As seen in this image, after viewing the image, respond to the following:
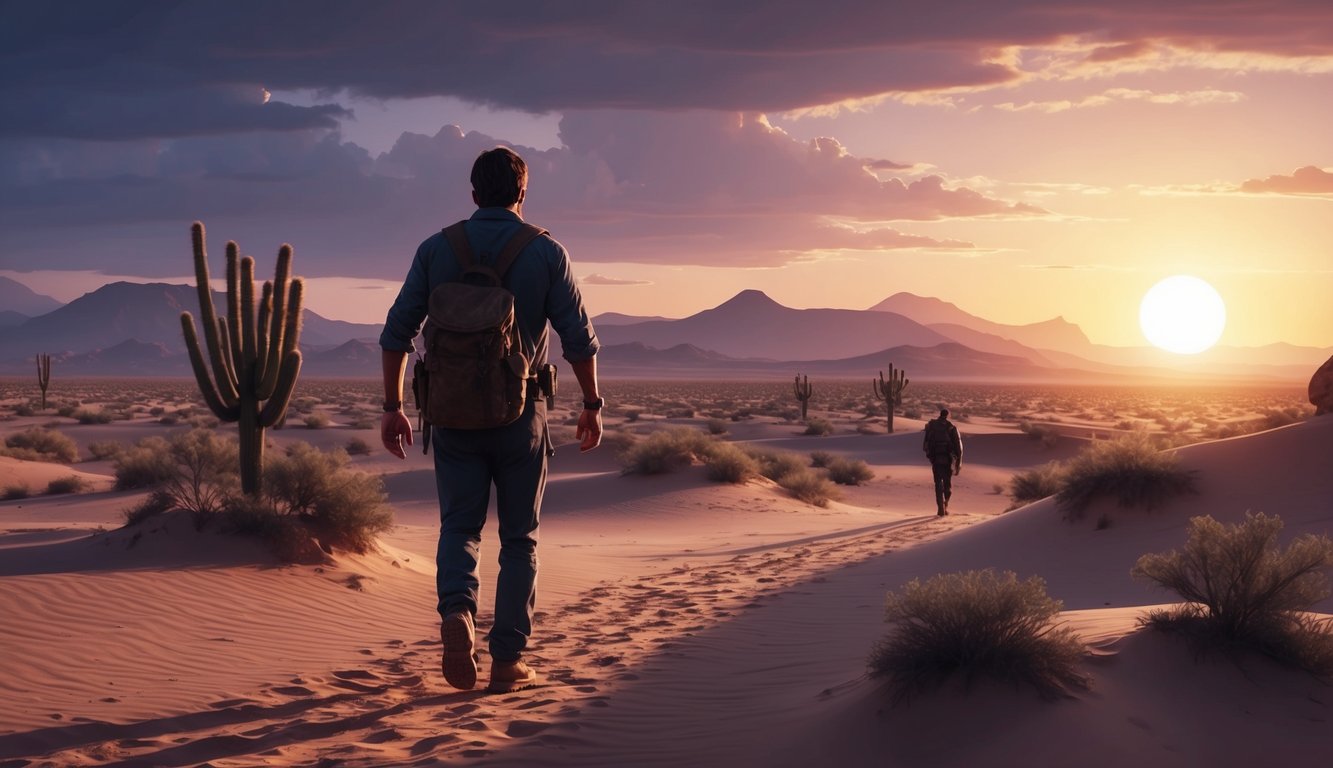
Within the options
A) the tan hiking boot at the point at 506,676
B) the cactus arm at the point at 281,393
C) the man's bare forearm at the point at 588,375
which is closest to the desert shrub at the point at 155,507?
the cactus arm at the point at 281,393

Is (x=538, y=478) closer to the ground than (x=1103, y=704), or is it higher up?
higher up

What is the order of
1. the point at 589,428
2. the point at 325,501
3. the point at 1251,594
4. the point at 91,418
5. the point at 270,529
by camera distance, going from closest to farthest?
the point at 1251,594 < the point at 589,428 < the point at 270,529 < the point at 325,501 < the point at 91,418

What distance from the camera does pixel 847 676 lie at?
6094 mm

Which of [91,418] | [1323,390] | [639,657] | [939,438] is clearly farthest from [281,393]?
[91,418]

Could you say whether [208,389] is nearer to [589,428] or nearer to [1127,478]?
[589,428]

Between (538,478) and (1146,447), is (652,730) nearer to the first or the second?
(538,478)

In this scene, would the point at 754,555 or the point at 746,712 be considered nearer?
the point at 746,712

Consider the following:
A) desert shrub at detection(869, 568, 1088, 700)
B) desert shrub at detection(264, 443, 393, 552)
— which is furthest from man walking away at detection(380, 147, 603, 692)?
desert shrub at detection(264, 443, 393, 552)

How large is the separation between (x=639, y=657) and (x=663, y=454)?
1680 cm

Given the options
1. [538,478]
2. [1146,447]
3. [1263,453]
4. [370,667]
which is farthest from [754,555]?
[538,478]

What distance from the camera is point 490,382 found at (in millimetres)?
5453

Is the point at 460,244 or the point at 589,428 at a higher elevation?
the point at 460,244

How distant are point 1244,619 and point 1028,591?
101 centimetres

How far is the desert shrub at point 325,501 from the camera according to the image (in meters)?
11.0
